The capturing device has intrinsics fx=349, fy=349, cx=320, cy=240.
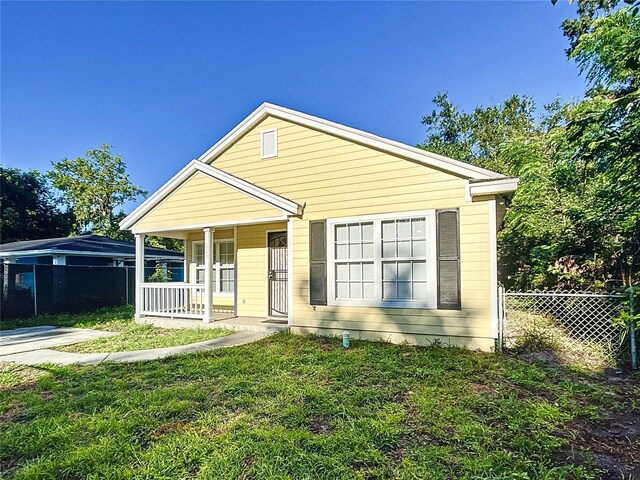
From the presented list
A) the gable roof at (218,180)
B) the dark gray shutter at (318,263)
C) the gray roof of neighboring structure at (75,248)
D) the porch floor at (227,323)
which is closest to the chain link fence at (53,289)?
the gray roof of neighboring structure at (75,248)

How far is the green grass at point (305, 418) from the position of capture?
95.8 inches

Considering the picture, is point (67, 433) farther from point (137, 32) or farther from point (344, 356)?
point (137, 32)

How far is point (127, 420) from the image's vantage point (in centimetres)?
316

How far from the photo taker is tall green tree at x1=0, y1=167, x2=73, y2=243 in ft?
81.7

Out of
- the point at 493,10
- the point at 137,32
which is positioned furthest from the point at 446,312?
the point at 137,32

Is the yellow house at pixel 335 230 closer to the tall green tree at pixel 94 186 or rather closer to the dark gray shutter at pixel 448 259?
the dark gray shutter at pixel 448 259

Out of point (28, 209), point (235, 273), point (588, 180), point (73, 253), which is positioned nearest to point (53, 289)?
point (73, 253)

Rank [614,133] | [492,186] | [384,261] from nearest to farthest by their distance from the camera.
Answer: [614,133] < [492,186] < [384,261]

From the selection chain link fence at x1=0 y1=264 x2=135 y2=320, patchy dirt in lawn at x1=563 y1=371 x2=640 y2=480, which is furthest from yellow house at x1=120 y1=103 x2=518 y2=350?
chain link fence at x1=0 y1=264 x2=135 y2=320

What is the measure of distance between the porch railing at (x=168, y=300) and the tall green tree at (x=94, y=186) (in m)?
22.0

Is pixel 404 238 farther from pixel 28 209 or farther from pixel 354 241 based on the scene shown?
pixel 28 209

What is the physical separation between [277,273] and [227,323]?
5.21 feet

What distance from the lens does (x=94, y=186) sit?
93.1 ft

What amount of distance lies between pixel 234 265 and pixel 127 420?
579 cm
